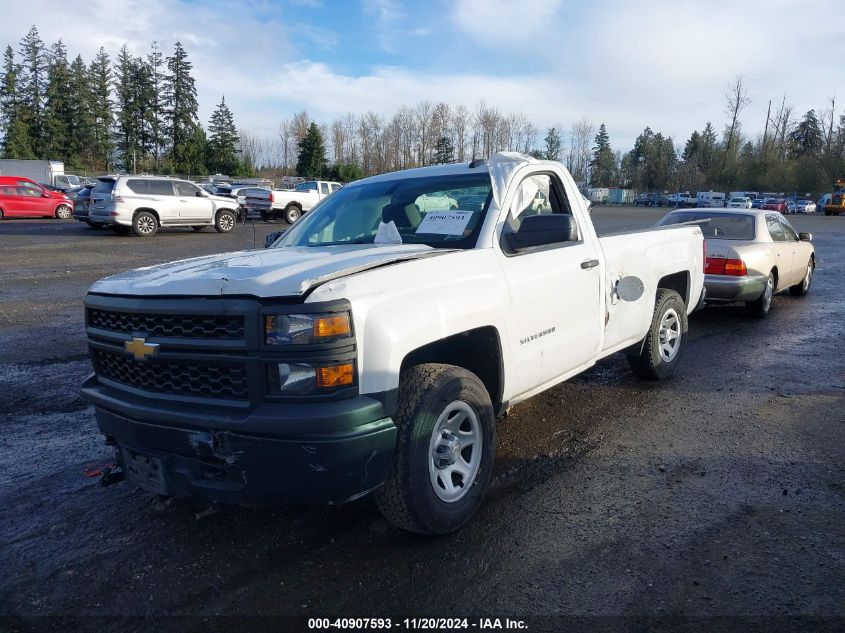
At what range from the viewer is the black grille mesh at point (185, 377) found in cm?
280

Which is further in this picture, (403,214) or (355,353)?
(403,214)

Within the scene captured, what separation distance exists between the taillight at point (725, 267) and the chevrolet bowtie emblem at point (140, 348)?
7915mm

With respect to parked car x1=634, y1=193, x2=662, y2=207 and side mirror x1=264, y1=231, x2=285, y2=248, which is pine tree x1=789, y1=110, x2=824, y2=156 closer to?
parked car x1=634, y1=193, x2=662, y2=207

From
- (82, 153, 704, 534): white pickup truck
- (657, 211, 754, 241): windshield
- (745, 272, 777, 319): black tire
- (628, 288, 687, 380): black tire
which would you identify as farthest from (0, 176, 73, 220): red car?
(628, 288, 687, 380): black tire

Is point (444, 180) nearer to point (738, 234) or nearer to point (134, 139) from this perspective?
point (738, 234)

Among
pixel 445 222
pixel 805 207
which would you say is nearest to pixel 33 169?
pixel 445 222

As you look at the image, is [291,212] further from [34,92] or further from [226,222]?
[34,92]

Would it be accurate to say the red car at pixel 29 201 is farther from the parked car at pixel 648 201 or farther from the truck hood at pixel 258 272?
the parked car at pixel 648 201

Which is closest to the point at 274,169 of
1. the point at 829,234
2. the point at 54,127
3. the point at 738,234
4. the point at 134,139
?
the point at 134,139

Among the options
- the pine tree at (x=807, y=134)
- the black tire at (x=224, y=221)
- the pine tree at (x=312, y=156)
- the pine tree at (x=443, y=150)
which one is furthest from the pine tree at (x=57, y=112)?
the pine tree at (x=807, y=134)

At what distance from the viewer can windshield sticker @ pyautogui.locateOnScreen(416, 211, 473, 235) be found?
3910 millimetres

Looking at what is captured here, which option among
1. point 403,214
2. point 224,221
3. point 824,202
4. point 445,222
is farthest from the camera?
point 824,202

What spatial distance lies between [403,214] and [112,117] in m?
85.7

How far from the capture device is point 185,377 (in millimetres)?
2930
